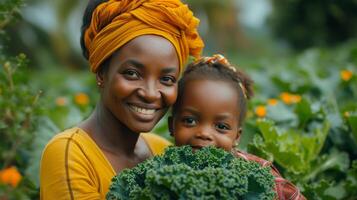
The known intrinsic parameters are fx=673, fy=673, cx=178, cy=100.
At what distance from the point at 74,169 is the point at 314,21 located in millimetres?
14331

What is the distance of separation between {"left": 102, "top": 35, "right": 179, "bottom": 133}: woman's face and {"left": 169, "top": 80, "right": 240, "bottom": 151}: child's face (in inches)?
8.1

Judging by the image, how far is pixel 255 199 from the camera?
301cm

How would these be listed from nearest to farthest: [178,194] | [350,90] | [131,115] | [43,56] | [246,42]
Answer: [178,194], [131,115], [350,90], [43,56], [246,42]

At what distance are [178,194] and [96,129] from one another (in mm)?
1003

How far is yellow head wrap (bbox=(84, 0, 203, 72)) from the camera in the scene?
3.47m

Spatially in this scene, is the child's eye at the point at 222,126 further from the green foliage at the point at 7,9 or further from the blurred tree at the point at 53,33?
the blurred tree at the point at 53,33

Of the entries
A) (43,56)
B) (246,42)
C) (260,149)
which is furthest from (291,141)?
(246,42)

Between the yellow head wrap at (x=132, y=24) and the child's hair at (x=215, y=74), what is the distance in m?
0.21

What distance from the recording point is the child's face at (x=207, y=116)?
3.65 metres

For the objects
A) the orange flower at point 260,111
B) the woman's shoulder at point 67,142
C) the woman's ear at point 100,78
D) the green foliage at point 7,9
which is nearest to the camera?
the woman's shoulder at point 67,142

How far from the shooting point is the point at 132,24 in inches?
136

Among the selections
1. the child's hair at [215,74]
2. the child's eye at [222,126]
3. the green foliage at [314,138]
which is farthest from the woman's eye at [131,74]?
the green foliage at [314,138]

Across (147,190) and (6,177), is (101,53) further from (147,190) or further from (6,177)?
(6,177)

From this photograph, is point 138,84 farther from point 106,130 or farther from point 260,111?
point 260,111
